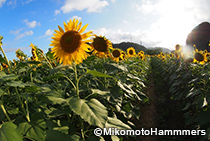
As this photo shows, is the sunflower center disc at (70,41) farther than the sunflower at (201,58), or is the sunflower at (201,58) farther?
the sunflower at (201,58)

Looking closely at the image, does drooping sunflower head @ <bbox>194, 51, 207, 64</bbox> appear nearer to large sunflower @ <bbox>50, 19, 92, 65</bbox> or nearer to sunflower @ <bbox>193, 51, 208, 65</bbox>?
sunflower @ <bbox>193, 51, 208, 65</bbox>

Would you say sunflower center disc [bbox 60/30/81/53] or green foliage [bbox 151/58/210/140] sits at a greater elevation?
sunflower center disc [bbox 60/30/81/53]

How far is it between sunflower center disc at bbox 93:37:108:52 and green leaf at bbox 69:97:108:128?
1.69m

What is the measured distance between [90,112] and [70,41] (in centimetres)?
112

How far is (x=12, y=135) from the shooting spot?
1.21 m

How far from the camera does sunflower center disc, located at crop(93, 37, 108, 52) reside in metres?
3.04

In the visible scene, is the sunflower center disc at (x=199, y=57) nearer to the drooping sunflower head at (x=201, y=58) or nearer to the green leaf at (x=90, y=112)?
the drooping sunflower head at (x=201, y=58)

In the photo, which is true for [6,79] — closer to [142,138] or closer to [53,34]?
[53,34]

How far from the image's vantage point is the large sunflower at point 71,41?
2.16 metres

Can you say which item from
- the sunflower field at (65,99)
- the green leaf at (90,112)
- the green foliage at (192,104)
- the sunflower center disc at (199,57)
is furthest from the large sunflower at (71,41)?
the sunflower center disc at (199,57)

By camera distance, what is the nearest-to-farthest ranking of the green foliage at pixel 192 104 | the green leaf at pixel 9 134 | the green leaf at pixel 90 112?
the green leaf at pixel 9 134, the green leaf at pixel 90 112, the green foliage at pixel 192 104

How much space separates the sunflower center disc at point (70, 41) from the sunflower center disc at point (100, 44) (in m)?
0.89

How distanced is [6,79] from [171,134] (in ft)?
13.5

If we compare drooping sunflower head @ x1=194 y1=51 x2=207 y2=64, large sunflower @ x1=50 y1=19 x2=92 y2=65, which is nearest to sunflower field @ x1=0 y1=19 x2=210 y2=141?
large sunflower @ x1=50 y1=19 x2=92 y2=65
